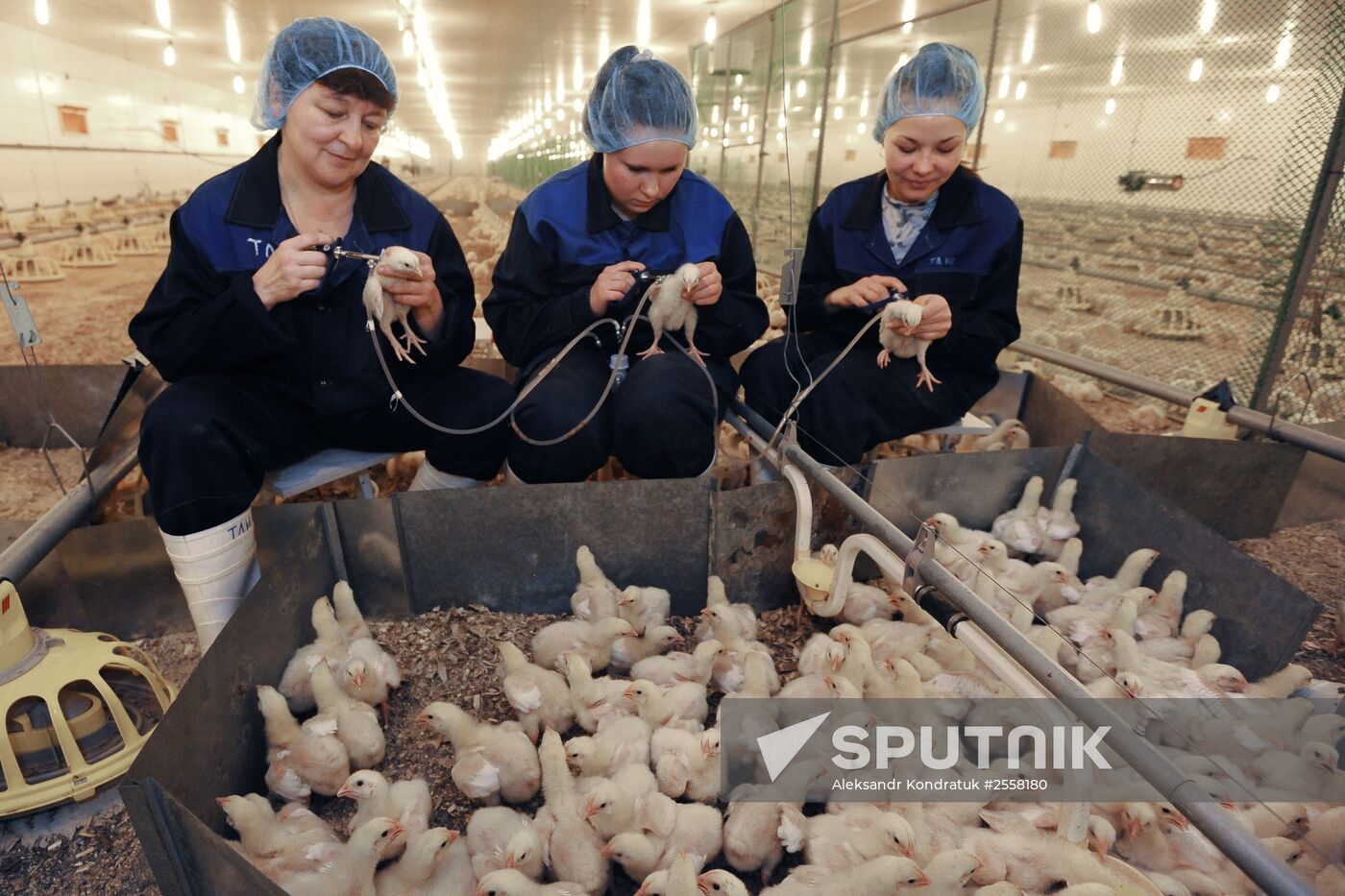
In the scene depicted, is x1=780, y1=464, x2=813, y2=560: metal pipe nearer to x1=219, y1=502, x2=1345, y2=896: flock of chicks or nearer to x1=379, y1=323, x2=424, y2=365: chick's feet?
x1=219, y1=502, x2=1345, y2=896: flock of chicks

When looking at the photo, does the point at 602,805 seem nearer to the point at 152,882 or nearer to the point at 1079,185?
the point at 152,882

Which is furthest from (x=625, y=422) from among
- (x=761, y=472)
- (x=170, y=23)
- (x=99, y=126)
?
(x=99, y=126)

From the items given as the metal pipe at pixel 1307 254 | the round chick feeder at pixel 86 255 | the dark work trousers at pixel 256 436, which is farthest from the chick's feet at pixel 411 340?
the round chick feeder at pixel 86 255

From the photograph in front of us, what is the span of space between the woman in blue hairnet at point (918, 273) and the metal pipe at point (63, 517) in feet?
5.98

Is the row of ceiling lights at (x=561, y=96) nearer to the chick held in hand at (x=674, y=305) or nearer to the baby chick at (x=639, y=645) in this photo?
the chick held in hand at (x=674, y=305)

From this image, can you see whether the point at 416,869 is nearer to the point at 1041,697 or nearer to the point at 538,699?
the point at 538,699

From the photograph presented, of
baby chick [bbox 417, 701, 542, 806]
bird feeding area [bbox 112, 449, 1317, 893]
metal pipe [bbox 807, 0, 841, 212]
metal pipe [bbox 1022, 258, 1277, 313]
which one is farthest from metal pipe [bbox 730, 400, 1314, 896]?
metal pipe [bbox 807, 0, 841, 212]

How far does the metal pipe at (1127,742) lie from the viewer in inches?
33.3

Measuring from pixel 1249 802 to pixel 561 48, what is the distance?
819cm

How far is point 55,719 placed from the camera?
1.37 meters

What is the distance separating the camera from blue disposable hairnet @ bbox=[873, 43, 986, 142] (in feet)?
7.09

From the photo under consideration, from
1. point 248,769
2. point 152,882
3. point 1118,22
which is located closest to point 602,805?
point 248,769

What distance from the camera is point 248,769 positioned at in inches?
58.0

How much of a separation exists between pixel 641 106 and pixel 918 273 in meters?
0.96
